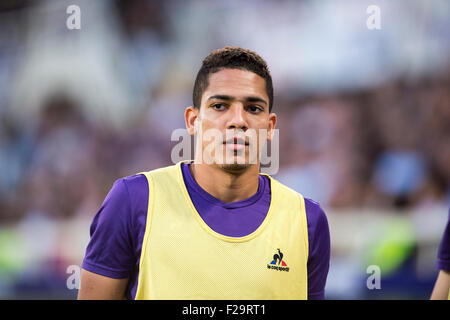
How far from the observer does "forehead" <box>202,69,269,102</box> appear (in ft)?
6.22

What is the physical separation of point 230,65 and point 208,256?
0.76 m

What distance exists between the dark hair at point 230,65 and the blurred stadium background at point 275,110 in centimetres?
299

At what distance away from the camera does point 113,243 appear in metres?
1.78

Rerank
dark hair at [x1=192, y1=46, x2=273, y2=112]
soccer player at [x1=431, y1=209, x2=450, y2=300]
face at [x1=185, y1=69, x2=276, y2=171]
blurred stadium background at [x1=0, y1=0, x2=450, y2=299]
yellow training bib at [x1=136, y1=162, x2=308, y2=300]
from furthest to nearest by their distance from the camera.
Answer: blurred stadium background at [x1=0, y1=0, x2=450, y2=299]
soccer player at [x1=431, y1=209, x2=450, y2=300]
dark hair at [x1=192, y1=46, x2=273, y2=112]
face at [x1=185, y1=69, x2=276, y2=171]
yellow training bib at [x1=136, y1=162, x2=308, y2=300]


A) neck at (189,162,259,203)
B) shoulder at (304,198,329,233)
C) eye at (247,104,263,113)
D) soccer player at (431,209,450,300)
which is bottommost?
soccer player at (431,209,450,300)

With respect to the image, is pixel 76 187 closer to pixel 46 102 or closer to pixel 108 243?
pixel 46 102

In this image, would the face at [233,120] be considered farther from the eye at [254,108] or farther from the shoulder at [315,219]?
the shoulder at [315,219]

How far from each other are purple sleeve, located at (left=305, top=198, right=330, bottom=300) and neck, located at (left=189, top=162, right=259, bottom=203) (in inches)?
11.7

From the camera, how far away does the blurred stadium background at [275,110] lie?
4.70 metres

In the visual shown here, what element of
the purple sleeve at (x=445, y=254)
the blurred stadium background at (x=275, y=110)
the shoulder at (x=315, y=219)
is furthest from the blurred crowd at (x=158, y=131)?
the shoulder at (x=315, y=219)

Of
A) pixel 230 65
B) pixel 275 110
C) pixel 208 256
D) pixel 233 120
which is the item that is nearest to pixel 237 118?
pixel 233 120

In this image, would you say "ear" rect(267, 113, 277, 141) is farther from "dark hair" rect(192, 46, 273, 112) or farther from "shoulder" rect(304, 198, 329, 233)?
"shoulder" rect(304, 198, 329, 233)

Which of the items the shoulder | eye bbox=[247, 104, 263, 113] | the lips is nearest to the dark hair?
eye bbox=[247, 104, 263, 113]

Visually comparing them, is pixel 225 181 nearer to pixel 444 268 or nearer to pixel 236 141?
pixel 236 141
